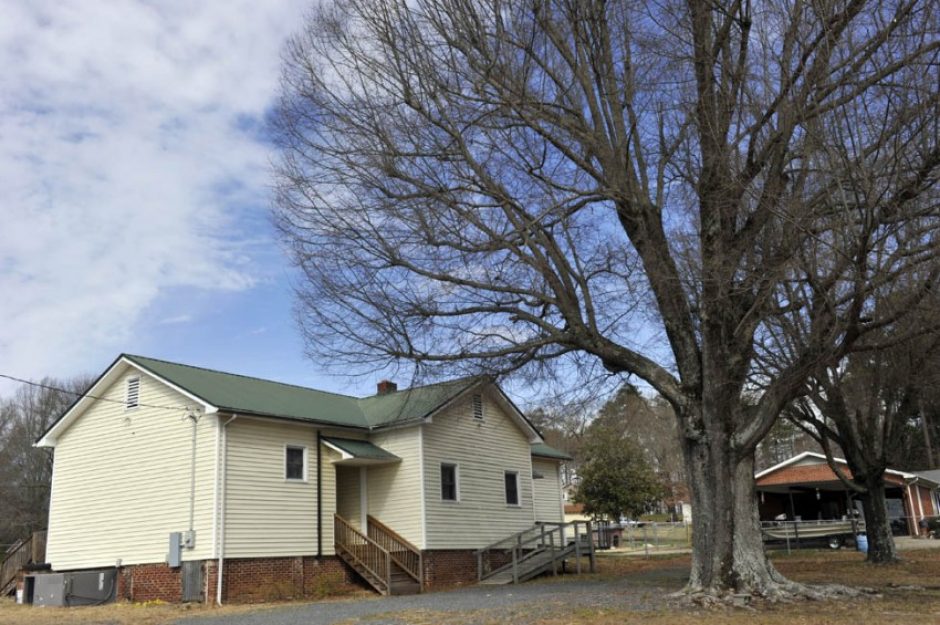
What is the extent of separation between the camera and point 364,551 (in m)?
20.4

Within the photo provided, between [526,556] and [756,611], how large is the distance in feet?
38.9

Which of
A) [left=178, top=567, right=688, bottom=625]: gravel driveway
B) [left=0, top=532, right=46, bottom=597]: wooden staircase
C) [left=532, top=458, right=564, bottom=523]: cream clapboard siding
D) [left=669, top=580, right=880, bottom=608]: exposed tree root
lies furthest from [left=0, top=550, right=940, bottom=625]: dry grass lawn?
[left=532, top=458, right=564, bottom=523]: cream clapboard siding

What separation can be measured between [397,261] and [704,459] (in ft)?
20.1

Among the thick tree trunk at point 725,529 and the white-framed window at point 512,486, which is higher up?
the white-framed window at point 512,486

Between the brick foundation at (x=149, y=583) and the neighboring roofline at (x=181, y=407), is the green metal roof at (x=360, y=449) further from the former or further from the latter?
the brick foundation at (x=149, y=583)

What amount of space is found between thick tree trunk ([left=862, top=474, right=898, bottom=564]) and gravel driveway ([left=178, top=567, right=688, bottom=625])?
22.1 ft

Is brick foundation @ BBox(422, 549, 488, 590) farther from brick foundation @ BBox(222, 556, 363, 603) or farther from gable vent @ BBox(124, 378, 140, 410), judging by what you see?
gable vent @ BBox(124, 378, 140, 410)

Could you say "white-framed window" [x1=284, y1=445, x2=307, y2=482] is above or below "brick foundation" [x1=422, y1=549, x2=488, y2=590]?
above

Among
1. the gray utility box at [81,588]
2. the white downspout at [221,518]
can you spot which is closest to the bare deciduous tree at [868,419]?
the white downspout at [221,518]

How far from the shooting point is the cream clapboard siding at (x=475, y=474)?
71.4ft

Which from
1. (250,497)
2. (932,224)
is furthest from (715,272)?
(250,497)

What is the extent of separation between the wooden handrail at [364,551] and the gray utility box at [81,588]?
541cm

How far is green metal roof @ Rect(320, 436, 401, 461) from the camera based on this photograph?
20.6m

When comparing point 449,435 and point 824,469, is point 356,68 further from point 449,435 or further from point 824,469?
point 824,469
